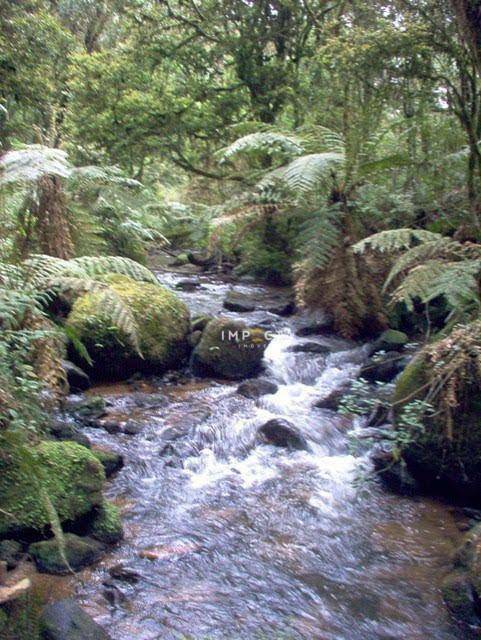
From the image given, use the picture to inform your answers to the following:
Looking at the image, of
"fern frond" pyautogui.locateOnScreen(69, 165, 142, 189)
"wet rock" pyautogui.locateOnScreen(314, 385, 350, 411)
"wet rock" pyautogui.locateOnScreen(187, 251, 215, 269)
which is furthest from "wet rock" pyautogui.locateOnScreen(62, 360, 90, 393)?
"wet rock" pyautogui.locateOnScreen(187, 251, 215, 269)

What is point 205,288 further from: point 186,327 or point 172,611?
point 172,611

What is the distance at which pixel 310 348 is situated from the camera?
7.02 m

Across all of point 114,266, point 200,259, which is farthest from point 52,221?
point 200,259

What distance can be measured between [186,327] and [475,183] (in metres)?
3.26

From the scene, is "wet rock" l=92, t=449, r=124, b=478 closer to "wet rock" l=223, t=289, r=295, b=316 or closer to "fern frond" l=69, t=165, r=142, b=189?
"fern frond" l=69, t=165, r=142, b=189

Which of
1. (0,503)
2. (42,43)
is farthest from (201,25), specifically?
(0,503)

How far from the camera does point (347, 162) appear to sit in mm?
6930

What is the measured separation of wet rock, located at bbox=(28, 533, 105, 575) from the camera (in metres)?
3.11

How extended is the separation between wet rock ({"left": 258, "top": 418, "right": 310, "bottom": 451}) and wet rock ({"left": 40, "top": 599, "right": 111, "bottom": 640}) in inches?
98.9

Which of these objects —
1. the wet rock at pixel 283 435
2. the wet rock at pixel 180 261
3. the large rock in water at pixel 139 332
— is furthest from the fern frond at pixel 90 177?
the wet rock at pixel 180 261

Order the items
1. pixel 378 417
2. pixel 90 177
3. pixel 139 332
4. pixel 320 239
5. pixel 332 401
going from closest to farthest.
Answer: pixel 378 417 → pixel 90 177 → pixel 332 401 → pixel 139 332 → pixel 320 239

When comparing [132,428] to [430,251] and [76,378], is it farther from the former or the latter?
[430,251]

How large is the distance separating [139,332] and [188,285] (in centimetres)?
405

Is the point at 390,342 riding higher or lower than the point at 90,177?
lower
